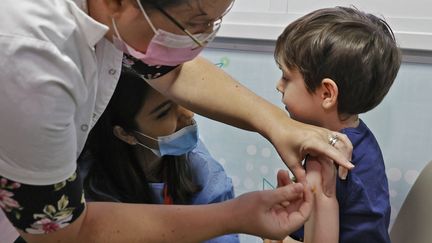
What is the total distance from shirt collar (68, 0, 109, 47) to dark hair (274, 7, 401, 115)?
688 millimetres

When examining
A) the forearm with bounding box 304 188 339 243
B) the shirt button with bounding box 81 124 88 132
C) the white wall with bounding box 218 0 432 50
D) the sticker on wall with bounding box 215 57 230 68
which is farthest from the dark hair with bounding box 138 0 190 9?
the sticker on wall with bounding box 215 57 230 68

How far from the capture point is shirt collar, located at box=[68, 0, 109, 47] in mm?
646

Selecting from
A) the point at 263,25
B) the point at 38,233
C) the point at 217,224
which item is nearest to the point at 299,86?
the point at 263,25

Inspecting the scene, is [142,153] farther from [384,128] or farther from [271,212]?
[384,128]

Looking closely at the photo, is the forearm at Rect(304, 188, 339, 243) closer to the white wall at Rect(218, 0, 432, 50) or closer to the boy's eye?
the boy's eye

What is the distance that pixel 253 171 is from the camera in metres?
1.80

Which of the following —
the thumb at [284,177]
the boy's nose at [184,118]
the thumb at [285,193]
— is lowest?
the boy's nose at [184,118]

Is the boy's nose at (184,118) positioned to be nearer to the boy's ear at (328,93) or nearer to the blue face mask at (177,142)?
the blue face mask at (177,142)

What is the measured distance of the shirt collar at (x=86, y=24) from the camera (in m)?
0.65

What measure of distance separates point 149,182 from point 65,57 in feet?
2.73

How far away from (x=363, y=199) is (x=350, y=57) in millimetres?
367

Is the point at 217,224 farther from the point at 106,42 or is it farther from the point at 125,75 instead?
the point at 125,75

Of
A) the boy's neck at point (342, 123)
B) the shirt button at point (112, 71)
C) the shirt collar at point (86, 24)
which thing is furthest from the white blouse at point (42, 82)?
the boy's neck at point (342, 123)

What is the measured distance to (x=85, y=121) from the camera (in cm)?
77
